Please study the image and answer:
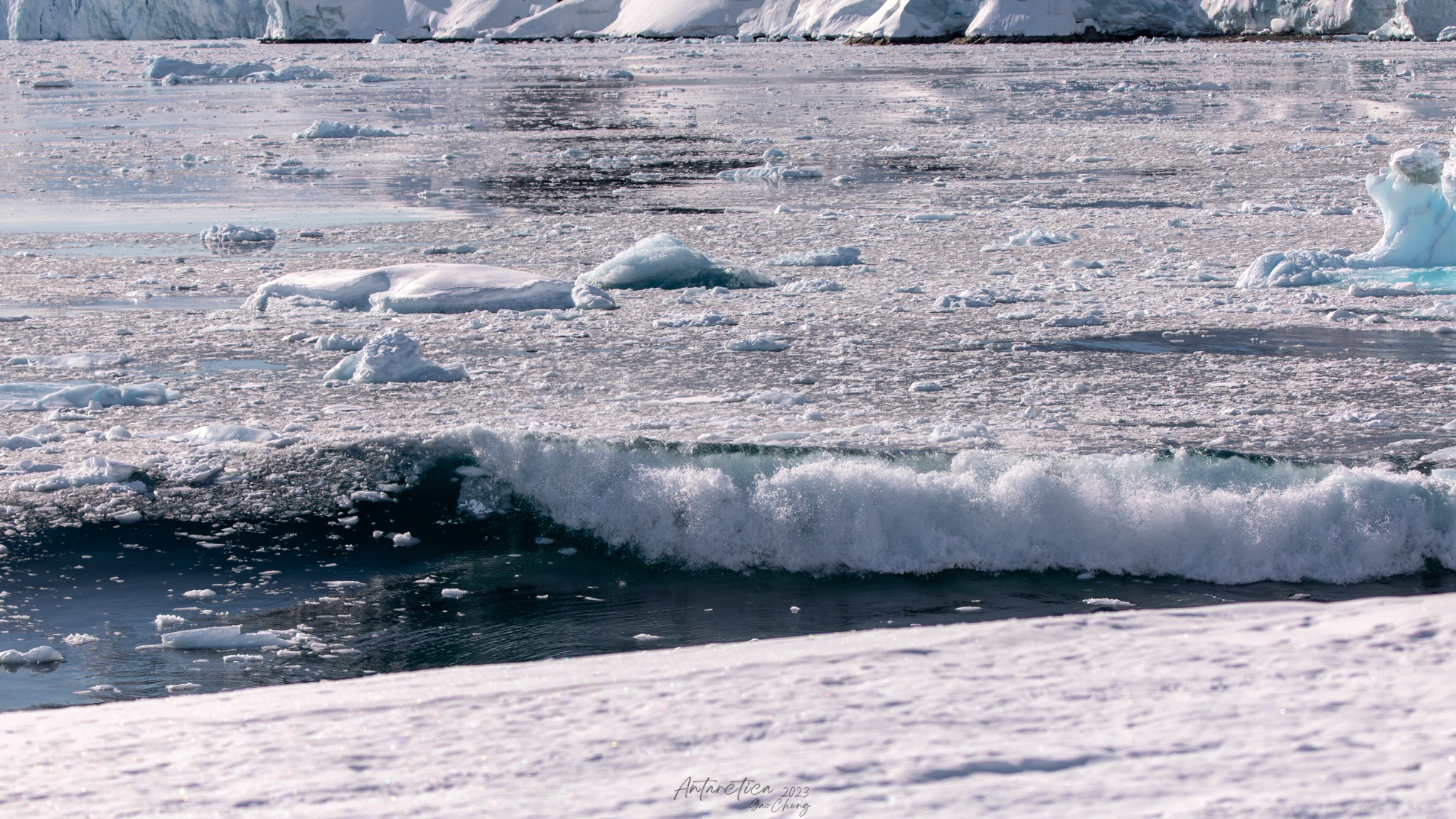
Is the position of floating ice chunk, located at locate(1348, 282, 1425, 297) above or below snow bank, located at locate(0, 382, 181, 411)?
above

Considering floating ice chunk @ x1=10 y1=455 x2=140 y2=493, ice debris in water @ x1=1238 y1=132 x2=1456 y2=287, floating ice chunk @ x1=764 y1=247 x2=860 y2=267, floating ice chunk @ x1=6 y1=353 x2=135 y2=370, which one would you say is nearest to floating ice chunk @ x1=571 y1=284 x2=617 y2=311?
floating ice chunk @ x1=764 y1=247 x2=860 y2=267

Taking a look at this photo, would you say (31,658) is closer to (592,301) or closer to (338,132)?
(592,301)

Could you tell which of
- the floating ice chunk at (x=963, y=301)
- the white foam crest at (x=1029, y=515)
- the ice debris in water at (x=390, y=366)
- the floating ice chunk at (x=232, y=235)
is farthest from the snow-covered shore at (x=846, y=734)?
the floating ice chunk at (x=232, y=235)

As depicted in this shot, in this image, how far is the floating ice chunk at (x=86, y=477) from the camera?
4441 mm

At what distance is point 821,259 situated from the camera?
27.3 ft

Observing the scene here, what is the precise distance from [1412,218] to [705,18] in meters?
58.0

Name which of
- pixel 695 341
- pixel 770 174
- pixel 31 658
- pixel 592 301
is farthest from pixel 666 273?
pixel 770 174

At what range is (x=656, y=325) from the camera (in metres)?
6.72

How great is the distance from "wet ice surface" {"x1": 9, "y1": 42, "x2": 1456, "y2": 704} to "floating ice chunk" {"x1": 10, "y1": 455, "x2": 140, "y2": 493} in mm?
46

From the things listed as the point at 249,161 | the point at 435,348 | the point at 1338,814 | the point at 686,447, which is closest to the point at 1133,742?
the point at 1338,814

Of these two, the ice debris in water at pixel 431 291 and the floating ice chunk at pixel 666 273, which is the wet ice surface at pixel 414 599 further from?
the floating ice chunk at pixel 666 273

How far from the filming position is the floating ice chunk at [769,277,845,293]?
24.6 ft

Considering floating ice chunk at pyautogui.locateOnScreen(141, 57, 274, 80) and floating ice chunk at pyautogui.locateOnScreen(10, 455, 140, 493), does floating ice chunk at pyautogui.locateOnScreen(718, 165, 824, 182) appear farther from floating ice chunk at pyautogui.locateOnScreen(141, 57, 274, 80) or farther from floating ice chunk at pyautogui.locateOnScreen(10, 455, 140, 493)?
floating ice chunk at pyautogui.locateOnScreen(141, 57, 274, 80)

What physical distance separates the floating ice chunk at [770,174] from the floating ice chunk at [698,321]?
6301 mm
